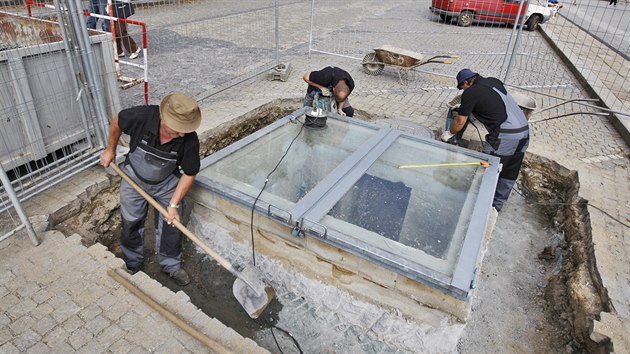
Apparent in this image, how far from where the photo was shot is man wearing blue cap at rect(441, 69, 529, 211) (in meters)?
4.70

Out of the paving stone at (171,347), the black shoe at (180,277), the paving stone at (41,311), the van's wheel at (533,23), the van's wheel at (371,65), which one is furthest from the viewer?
the van's wheel at (533,23)

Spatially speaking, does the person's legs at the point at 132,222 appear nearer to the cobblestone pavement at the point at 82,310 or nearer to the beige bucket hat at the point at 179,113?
the cobblestone pavement at the point at 82,310

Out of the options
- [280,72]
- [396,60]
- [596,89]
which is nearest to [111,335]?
[280,72]

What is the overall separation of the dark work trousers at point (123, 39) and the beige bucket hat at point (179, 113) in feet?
19.0

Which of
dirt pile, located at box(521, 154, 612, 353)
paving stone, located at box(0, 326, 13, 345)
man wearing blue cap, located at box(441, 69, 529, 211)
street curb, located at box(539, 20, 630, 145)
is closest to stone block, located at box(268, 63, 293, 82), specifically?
man wearing blue cap, located at box(441, 69, 529, 211)

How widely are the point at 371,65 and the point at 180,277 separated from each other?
270 inches

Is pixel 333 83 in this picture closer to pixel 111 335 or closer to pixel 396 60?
pixel 396 60

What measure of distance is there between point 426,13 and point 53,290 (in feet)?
63.2

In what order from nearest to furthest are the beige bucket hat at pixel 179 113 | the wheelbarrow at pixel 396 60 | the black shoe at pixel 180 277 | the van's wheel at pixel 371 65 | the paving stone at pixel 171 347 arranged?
the paving stone at pixel 171 347 → the beige bucket hat at pixel 179 113 → the black shoe at pixel 180 277 → the wheelbarrow at pixel 396 60 → the van's wheel at pixel 371 65

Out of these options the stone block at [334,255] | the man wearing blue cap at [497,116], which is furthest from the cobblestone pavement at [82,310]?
the man wearing blue cap at [497,116]

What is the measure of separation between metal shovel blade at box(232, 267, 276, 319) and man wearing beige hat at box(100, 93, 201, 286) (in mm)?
830

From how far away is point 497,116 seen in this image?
15.4 feet

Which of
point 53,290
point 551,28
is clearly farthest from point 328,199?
point 551,28

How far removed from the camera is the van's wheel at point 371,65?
29.8ft
